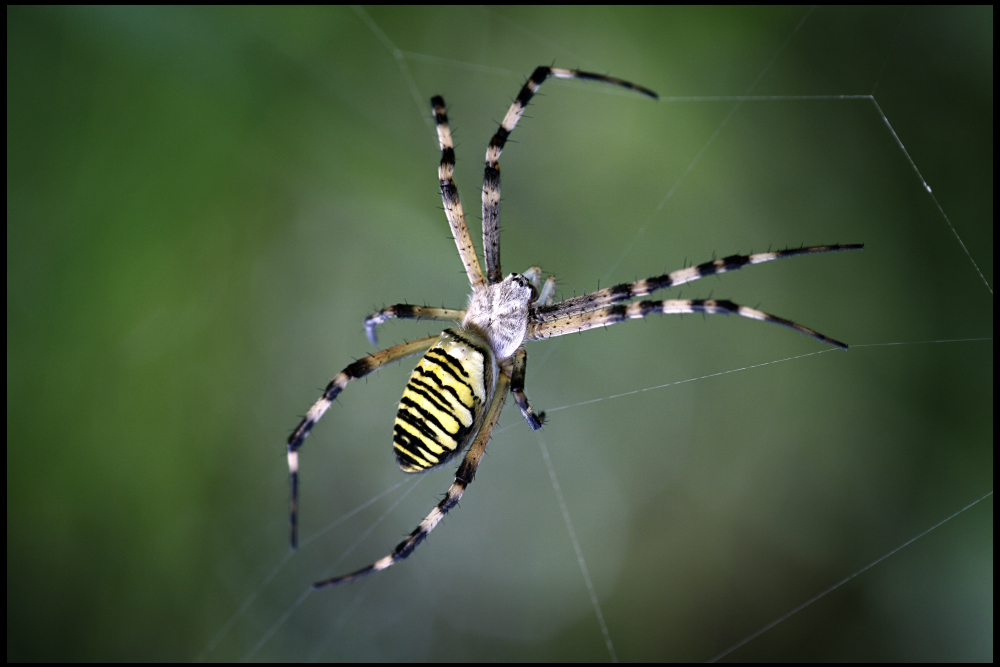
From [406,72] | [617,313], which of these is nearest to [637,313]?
[617,313]

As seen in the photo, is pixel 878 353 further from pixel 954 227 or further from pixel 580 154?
pixel 580 154

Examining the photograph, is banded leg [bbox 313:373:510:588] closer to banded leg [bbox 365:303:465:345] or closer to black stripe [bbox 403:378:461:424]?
black stripe [bbox 403:378:461:424]

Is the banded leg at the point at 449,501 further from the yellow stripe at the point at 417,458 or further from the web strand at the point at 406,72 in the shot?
the web strand at the point at 406,72

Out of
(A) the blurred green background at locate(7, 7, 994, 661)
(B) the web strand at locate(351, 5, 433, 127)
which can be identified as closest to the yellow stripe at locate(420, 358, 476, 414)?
(A) the blurred green background at locate(7, 7, 994, 661)

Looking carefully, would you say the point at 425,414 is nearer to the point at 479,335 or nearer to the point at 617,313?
the point at 479,335

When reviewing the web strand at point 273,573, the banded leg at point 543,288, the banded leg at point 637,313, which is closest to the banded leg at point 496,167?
the banded leg at point 543,288

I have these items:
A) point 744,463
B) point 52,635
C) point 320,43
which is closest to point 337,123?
point 320,43
